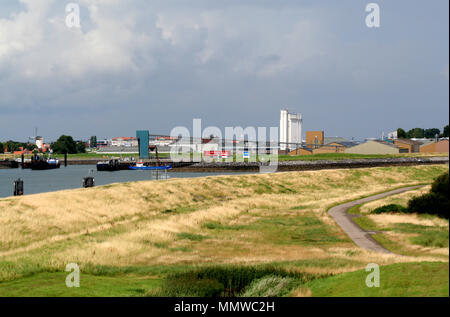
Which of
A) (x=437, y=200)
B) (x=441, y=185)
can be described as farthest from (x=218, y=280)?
(x=441, y=185)

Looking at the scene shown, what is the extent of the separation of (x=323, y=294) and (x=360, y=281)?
2.68ft

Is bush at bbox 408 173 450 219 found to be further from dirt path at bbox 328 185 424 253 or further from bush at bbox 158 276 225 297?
bush at bbox 158 276 225 297

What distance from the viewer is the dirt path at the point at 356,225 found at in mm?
10109

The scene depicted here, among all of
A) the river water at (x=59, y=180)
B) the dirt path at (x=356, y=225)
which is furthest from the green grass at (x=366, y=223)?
the river water at (x=59, y=180)

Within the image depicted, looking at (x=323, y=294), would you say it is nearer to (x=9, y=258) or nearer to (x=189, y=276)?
(x=189, y=276)

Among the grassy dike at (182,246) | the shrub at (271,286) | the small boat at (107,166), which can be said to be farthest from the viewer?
the small boat at (107,166)

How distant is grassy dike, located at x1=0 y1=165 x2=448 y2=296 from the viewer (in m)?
12.1

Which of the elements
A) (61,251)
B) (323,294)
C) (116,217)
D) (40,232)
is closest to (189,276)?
(323,294)

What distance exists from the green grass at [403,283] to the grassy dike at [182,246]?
0.12 ft

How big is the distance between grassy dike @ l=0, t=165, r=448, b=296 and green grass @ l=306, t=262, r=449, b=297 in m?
0.04

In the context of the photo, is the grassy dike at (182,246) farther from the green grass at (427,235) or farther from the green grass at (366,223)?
the green grass at (366,223)

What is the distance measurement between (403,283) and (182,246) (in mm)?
15349

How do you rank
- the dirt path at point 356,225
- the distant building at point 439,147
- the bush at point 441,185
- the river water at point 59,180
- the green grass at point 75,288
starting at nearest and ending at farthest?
the bush at point 441,185, the distant building at point 439,147, the dirt path at point 356,225, the green grass at point 75,288, the river water at point 59,180
